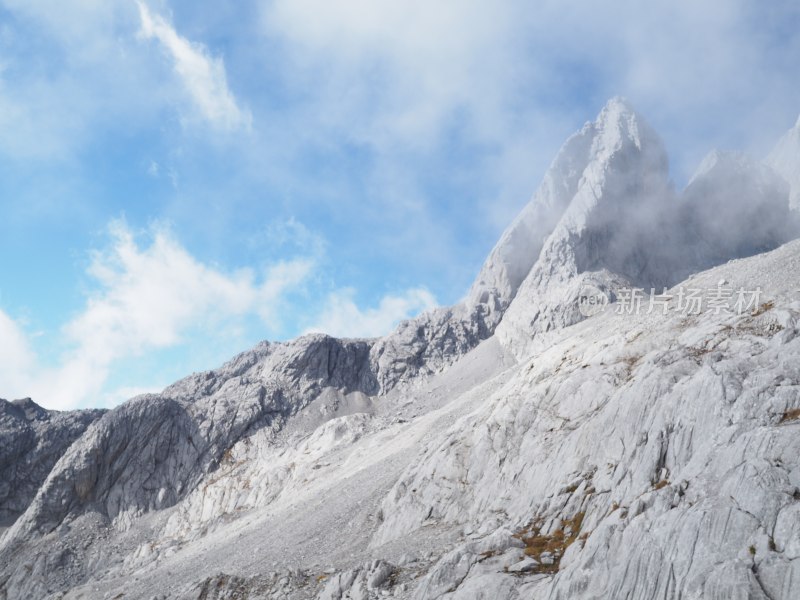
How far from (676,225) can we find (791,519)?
156783 mm

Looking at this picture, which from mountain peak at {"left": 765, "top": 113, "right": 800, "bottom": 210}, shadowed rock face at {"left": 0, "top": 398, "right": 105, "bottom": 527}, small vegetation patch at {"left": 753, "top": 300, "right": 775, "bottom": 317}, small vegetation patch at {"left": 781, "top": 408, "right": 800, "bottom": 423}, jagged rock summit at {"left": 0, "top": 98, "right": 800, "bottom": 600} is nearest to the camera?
jagged rock summit at {"left": 0, "top": 98, "right": 800, "bottom": 600}

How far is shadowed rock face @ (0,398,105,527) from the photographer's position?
11669cm

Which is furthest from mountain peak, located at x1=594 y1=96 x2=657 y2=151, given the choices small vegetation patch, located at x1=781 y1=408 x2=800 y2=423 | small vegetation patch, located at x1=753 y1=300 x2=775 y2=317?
small vegetation patch, located at x1=781 y1=408 x2=800 y2=423

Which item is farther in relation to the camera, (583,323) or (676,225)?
(676,225)

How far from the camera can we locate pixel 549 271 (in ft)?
474

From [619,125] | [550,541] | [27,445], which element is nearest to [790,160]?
[619,125]

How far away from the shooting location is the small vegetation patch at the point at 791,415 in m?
24.7

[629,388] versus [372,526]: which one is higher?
[629,388]

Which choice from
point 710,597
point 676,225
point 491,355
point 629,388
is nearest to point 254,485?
point 491,355

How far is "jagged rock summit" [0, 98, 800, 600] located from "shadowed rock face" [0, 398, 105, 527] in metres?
0.50

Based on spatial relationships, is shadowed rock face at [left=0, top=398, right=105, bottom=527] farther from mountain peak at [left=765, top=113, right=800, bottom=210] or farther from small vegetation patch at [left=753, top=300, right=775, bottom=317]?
mountain peak at [left=765, top=113, right=800, bottom=210]

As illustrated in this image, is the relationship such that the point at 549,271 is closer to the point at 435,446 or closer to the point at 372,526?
the point at 435,446

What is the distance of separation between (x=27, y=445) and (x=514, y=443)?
12746 centimetres

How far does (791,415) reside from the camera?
25156 mm
